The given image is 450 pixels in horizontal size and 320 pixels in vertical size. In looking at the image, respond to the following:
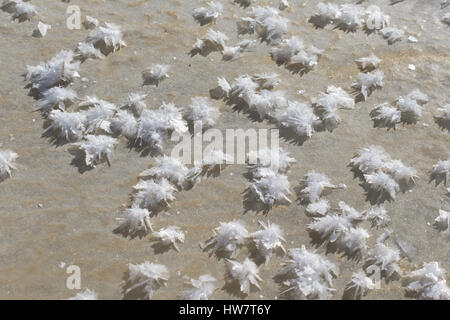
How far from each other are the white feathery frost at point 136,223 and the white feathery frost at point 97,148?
2.62 ft

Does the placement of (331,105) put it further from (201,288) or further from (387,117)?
(201,288)

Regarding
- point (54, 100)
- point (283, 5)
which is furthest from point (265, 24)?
point (54, 100)

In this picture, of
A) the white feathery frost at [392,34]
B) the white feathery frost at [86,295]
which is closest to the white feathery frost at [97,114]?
the white feathery frost at [86,295]

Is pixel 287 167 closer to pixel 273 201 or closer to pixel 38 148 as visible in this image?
pixel 273 201

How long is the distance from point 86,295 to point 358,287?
2395mm

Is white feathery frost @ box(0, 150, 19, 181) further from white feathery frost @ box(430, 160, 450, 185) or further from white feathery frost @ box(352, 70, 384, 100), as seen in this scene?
→ white feathery frost @ box(430, 160, 450, 185)

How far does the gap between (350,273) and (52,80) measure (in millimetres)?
4096

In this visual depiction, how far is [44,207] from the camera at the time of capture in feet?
16.0

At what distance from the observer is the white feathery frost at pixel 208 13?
7000 mm

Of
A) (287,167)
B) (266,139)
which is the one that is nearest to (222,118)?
(266,139)

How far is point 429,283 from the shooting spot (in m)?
4.41

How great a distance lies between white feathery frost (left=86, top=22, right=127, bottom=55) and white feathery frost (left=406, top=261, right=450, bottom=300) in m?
4.53

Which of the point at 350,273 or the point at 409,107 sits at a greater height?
the point at 409,107

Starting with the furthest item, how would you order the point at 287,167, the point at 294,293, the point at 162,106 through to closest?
the point at 162,106 < the point at 287,167 < the point at 294,293
